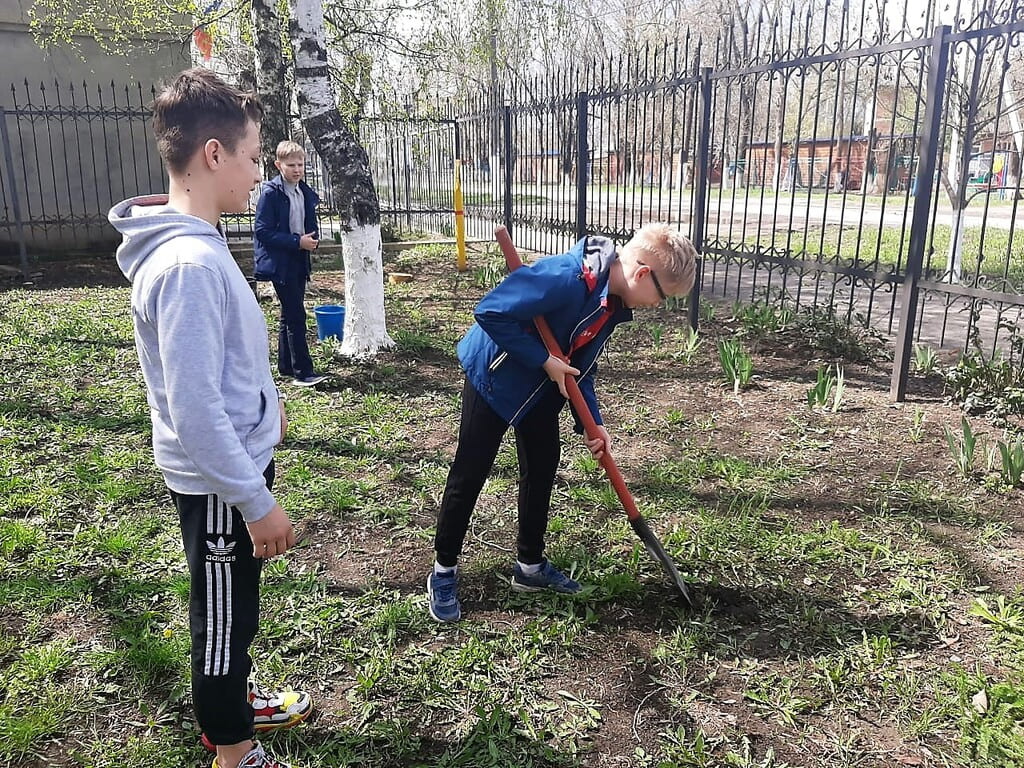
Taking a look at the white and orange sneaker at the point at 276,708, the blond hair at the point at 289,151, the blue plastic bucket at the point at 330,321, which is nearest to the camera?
the white and orange sneaker at the point at 276,708

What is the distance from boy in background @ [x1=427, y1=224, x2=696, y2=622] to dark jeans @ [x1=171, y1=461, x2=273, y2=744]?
2.72 ft

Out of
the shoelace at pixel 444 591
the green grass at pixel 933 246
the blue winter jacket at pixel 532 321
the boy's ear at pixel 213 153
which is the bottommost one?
the shoelace at pixel 444 591

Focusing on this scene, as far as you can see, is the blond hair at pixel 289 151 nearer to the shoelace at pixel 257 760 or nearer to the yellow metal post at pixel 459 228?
the shoelace at pixel 257 760

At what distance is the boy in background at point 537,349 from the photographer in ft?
7.72

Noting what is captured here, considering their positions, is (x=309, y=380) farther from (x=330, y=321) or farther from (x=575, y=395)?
(x=575, y=395)

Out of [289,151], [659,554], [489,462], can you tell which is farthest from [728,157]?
[489,462]

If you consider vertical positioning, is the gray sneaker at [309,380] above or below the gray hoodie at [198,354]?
below

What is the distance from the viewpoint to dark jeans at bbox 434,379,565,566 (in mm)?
2555

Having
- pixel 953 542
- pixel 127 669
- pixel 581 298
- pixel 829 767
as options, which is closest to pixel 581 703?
pixel 829 767

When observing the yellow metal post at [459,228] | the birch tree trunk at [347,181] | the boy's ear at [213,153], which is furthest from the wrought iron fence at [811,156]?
the boy's ear at [213,153]

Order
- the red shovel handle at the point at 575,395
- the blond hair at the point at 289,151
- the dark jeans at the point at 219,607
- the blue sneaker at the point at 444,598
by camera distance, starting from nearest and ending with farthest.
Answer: the dark jeans at the point at 219,607, the red shovel handle at the point at 575,395, the blue sneaker at the point at 444,598, the blond hair at the point at 289,151

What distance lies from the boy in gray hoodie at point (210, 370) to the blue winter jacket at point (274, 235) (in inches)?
141

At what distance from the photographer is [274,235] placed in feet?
17.3

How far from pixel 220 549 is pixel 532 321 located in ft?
3.82
